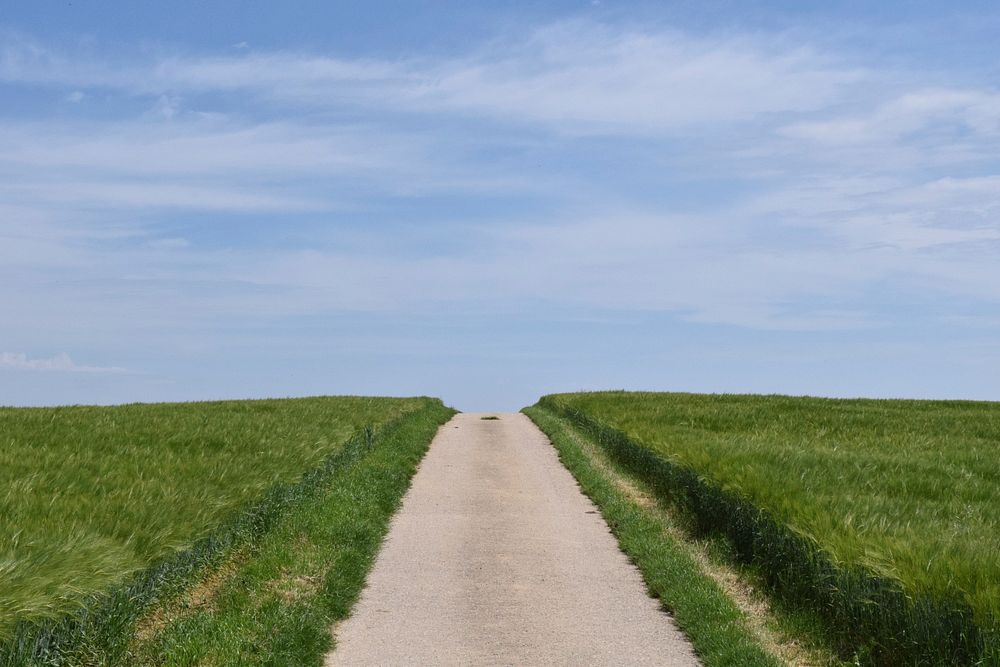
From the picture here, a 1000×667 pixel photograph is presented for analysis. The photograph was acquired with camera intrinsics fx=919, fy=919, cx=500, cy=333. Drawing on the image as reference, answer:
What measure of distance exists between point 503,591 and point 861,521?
16.5 feet

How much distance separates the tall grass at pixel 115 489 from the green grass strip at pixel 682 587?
6.28 meters

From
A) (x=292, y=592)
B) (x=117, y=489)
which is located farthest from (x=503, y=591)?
(x=117, y=489)

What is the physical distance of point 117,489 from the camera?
1341cm

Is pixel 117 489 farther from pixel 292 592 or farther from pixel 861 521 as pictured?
pixel 861 521

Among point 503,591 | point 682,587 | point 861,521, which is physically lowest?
point 503,591

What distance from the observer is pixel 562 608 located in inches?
484

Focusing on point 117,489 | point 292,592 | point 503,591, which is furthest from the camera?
point 117,489

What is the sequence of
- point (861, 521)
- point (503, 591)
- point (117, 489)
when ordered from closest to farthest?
point (861, 521)
point (503, 591)
point (117, 489)

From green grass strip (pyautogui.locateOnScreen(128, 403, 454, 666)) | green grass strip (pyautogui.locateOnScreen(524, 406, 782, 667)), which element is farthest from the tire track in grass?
green grass strip (pyautogui.locateOnScreen(128, 403, 454, 666))

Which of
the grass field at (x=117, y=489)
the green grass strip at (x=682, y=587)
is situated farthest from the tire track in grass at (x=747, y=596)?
the grass field at (x=117, y=489)

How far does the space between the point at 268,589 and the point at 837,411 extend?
32829mm

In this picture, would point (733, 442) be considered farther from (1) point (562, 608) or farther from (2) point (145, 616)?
(2) point (145, 616)

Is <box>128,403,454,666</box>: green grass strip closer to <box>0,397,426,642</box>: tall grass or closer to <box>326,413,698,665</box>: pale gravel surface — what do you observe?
<box>326,413,698,665</box>: pale gravel surface

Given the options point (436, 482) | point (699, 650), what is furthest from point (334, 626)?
point (436, 482)
